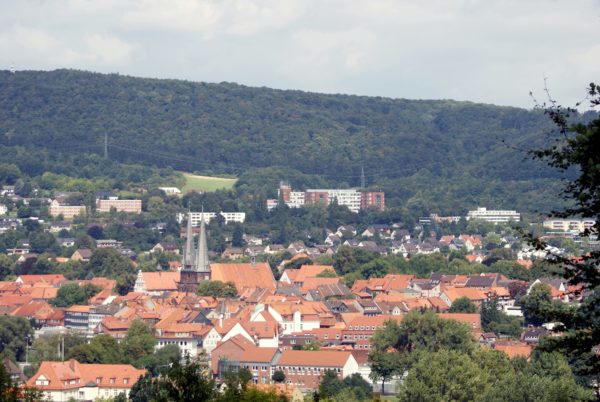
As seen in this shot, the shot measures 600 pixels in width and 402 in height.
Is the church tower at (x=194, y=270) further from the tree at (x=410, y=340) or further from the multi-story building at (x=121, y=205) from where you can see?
the multi-story building at (x=121, y=205)

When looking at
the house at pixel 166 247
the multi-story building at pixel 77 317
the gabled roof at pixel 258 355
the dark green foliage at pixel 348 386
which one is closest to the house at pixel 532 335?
the gabled roof at pixel 258 355

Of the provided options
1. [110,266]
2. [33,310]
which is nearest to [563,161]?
[33,310]

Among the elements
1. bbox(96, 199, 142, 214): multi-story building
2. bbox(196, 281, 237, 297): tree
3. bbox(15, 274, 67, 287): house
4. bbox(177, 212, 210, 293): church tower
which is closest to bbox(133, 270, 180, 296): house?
bbox(177, 212, 210, 293): church tower

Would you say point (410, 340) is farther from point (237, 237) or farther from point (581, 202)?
point (237, 237)

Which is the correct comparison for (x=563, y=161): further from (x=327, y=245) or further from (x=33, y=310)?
(x=327, y=245)

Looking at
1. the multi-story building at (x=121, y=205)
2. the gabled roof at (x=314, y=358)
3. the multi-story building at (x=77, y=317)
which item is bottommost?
the multi-story building at (x=77, y=317)

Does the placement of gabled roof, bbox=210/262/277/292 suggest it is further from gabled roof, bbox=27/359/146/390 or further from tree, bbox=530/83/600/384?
tree, bbox=530/83/600/384
